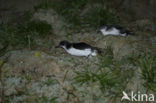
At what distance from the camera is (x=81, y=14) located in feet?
34.8

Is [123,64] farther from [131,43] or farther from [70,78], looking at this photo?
[70,78]

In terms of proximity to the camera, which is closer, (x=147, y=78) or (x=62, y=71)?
(x=147, y=78)

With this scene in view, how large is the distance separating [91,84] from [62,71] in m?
0.99

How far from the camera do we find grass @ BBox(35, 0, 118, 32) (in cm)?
965

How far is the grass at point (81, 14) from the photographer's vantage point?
380 inches

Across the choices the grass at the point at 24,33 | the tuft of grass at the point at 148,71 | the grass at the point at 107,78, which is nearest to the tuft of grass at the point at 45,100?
the grass at the point at 107,78

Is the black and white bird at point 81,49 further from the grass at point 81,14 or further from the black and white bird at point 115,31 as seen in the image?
the grass at point 81,14

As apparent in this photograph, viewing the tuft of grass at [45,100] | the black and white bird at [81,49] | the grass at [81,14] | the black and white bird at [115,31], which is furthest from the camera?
the grass at [81,14]

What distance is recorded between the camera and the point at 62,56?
7.64 meters

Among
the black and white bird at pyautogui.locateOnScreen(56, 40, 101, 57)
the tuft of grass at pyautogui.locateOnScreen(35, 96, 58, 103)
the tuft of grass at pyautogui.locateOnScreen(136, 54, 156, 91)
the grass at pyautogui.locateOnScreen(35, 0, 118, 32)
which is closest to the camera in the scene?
the tuft of grass at pyautogui.locateOnScreen(35, 96, 58, 103)

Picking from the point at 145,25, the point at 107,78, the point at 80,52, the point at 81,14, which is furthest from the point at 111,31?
the point at 81,14

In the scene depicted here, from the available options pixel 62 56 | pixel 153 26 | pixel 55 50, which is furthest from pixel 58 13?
pixel 153 26

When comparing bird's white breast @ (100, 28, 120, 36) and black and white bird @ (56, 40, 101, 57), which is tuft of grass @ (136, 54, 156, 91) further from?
bird's white breast @ (100, 28, 120, 36)

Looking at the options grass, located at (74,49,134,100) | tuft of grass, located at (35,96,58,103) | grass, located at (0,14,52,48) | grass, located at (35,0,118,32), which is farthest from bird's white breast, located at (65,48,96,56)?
grass, located at (35,0,118,32)
